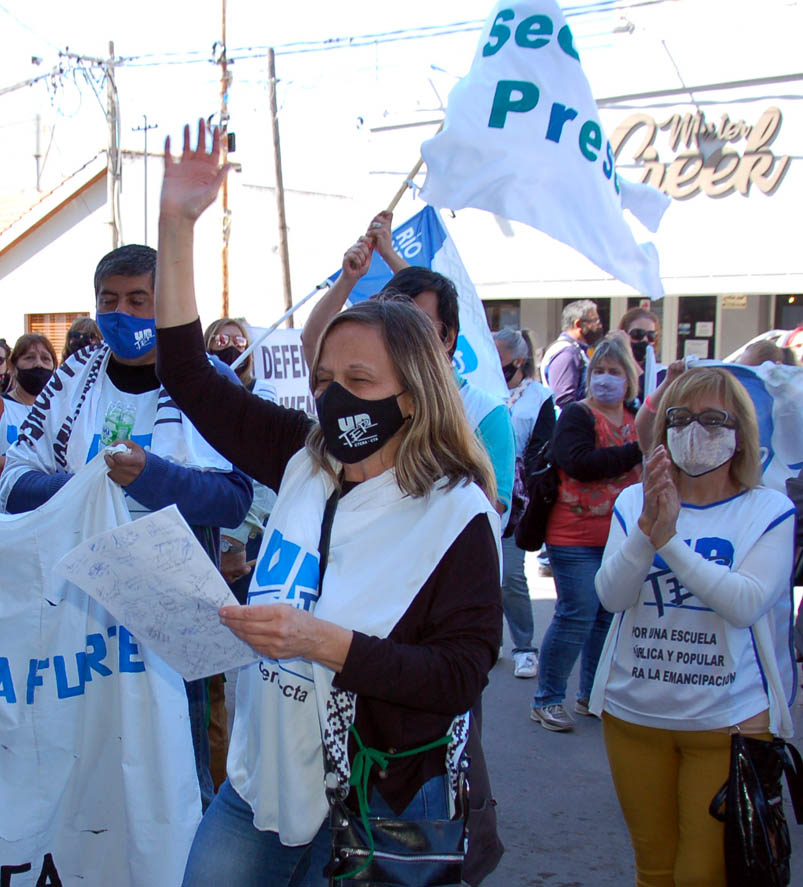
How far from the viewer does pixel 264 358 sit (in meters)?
6.15

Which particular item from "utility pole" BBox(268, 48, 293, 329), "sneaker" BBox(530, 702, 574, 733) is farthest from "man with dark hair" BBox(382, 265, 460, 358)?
"utility pole" BBox(268, 48, 293, 329)

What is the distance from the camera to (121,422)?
9.80 feet

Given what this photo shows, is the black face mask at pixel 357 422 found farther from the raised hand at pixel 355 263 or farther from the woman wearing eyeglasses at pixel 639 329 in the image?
the woman wearing eyeglasses at pixel 639 329

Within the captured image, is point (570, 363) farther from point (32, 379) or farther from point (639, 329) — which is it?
point (32, 379)

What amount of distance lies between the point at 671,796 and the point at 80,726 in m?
1.70

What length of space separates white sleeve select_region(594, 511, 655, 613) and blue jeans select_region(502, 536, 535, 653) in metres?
2.76

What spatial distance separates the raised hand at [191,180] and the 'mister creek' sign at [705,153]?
13506 mm

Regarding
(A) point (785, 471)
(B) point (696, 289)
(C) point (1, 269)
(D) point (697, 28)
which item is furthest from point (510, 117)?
(C) point (1, 269)

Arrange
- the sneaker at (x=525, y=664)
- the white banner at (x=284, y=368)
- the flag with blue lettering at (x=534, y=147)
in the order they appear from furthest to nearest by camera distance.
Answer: the white banner at (x=284, y=368)
the sneaker at (x=525, y=664)
the flag with blue lettering at (x=534, y=147)

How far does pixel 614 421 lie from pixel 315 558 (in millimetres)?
3552

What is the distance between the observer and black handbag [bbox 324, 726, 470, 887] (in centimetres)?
190

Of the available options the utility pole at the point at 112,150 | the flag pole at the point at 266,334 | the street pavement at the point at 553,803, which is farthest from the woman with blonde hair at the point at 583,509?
the utility pole at the point at 112,150

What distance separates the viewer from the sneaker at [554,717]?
17.0 ft

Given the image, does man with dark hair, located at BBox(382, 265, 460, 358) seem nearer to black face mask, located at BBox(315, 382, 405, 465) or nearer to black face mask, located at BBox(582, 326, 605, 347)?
black face mask, located at BBox(315, 382, 405, 465)
